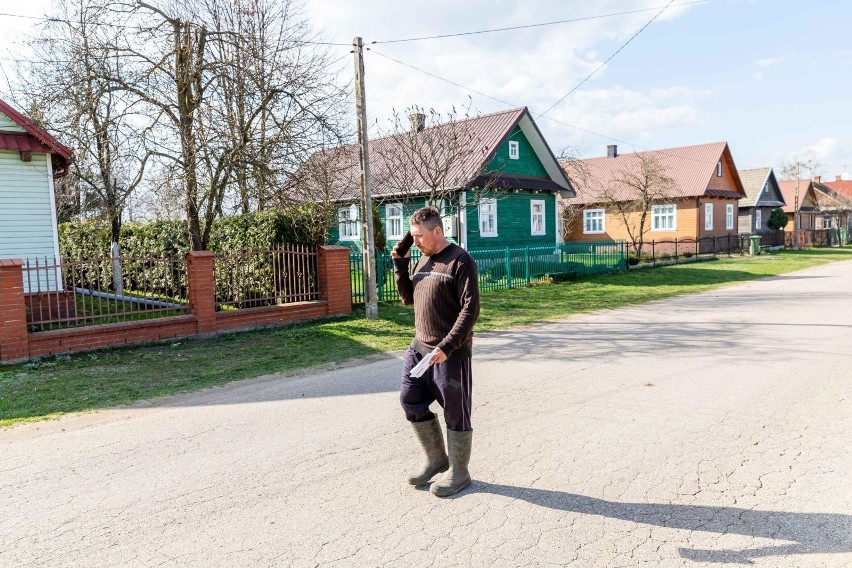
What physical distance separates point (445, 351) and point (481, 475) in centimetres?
108

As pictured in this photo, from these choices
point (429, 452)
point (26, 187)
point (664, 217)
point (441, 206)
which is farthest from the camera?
point (664, 217)

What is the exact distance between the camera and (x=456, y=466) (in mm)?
4043

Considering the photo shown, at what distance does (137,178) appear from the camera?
43.6ft

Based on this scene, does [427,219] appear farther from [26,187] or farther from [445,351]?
[26,187]

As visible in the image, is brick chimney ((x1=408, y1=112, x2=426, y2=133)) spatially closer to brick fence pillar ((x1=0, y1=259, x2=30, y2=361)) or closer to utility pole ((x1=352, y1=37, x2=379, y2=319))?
utility pole ((x1=352, y1=37, x2=379, y2=319))

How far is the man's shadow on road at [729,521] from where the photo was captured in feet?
10.5

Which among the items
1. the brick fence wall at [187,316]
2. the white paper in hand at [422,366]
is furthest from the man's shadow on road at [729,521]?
the brick fence wall at [187,316]

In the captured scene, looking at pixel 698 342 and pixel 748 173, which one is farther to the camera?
pixel 748 173

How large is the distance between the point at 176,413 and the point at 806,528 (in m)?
5.41

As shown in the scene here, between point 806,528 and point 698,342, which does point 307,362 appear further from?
point 806,528

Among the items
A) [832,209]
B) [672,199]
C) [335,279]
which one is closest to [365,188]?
[335,279]

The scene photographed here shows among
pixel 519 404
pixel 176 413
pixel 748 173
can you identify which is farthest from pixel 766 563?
pixel 748 173

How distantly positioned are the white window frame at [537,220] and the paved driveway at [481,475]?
18.6 m

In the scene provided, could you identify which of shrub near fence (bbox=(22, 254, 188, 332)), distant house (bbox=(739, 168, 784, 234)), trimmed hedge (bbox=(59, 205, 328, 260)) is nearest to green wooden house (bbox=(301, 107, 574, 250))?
trimmed hedge (bbox=(59, 205, 328, 260))
